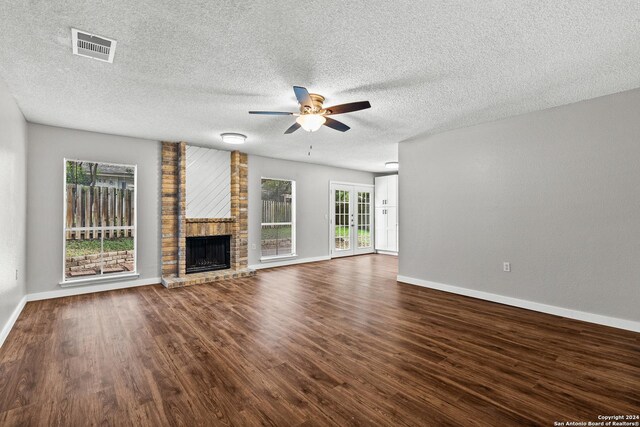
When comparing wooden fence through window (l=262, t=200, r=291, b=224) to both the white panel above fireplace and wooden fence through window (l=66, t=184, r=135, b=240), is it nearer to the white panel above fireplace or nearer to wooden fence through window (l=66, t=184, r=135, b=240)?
the white panel above fireplace

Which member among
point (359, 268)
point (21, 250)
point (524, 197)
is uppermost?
point (524, 197)

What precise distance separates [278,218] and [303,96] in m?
4.63

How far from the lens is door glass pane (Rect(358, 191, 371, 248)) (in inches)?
351

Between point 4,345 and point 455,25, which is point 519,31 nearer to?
point 455,25

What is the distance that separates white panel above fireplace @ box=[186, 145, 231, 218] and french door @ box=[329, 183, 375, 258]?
3.04m

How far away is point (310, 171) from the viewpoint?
7.59 metres

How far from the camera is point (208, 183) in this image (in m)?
5.81

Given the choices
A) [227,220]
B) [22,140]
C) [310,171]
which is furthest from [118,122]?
[310,171]

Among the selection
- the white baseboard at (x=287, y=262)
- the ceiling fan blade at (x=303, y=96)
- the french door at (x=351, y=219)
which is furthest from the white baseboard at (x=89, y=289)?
the french door at (x=351, y=219)

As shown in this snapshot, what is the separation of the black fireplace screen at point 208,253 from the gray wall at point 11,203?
2.26 meters

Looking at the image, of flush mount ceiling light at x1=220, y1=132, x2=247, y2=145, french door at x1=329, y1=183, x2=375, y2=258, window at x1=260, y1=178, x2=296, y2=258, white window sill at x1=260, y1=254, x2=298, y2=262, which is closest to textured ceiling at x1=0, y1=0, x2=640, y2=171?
flush mount ceiling light at x1=220, y1=132, x2=247, y2=145

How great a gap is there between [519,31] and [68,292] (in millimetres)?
6268

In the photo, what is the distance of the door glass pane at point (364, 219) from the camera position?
891 cm

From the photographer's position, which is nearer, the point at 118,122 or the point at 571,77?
the point at 571,77
